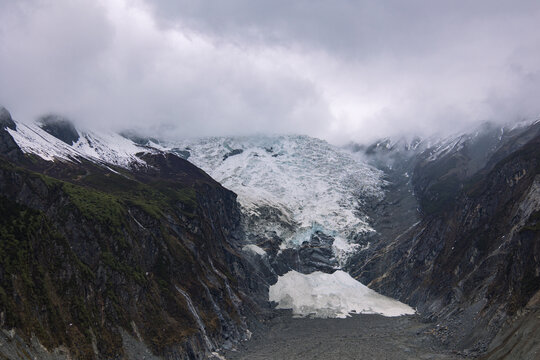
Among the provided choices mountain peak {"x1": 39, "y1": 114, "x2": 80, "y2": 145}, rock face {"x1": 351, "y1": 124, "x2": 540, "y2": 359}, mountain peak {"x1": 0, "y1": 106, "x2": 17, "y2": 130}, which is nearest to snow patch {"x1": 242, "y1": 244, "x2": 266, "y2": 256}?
rock face {"x1": 351, "y1": 124, "x2": 540, "y2": 359}

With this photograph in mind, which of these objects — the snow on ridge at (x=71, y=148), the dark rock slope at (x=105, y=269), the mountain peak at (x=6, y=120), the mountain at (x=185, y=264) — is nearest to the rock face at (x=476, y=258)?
the mountain at (x=185, y=264)

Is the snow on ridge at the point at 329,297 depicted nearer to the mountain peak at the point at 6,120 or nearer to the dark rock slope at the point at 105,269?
the dark rock slope at the point at 105,269

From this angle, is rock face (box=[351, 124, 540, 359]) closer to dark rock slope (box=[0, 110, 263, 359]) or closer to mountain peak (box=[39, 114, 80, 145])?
dark rock slope (box=[0, 110, 263, 359])

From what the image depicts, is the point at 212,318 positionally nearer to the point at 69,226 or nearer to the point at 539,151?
the point at 69,226

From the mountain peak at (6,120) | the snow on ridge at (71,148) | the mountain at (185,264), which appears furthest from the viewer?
the snow on ridge at (71,148)

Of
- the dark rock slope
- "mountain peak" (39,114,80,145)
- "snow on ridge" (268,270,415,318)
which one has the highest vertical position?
"mountain peak" (39,114,80,145)

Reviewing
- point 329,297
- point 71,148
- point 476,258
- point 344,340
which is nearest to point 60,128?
point 71,148

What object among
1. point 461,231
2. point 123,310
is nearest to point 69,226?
point 123,310
